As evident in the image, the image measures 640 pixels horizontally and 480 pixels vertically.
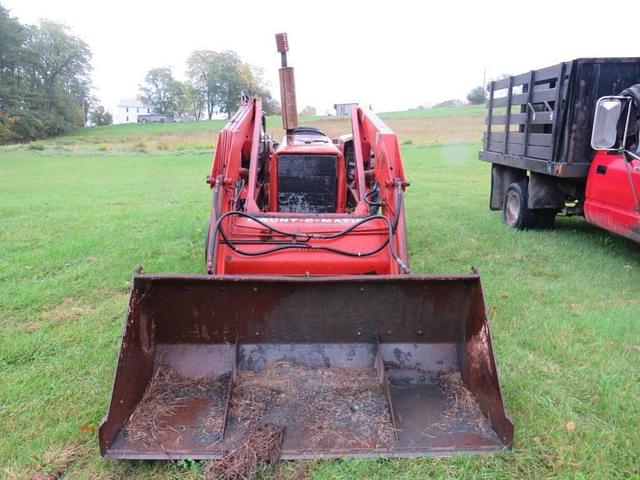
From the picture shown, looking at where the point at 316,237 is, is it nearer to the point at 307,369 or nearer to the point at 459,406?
the point at 307,369

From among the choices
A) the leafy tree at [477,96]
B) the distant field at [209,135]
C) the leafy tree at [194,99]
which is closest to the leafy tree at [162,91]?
the leafy tree at [194,99]

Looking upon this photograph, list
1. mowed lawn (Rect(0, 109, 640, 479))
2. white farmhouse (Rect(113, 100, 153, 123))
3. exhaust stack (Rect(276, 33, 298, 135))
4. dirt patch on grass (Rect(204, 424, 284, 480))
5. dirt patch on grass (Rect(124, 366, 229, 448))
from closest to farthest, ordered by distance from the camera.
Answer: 1. dirt patch on grass (Rect(204, 424, 284, 480))
2. mowed lawn (Rect(0, 109, 640, 479))
3. dirt patch on grass (Rect(124, 366, 229, 448))
4. exhaust stack (Rect(276, 33, 298, 135))
5. white farmhouse (Rect(113, 100, 153, 123))

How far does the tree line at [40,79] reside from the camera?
4856 centimetres

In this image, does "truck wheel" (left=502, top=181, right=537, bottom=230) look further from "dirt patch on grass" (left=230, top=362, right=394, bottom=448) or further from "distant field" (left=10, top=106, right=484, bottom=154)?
"distant field" (left=10, top=106, right=484, bottom=154)

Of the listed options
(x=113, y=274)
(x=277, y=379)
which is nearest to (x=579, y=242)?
(x=277, y=379)

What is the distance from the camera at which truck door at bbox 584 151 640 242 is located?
5270 millimetres

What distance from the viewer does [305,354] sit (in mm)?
3301

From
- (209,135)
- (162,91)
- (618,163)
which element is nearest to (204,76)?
(162,91)

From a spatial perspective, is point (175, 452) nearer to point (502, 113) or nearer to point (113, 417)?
point (113, 417)

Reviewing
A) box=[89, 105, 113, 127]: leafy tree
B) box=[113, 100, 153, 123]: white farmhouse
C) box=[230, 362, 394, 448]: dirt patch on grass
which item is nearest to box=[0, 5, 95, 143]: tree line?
box=[89, 105, 113, 127]: leafy tree

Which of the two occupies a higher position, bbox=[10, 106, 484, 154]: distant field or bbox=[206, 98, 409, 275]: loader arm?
bbox=[206, 98, 409, 275]: loader arm

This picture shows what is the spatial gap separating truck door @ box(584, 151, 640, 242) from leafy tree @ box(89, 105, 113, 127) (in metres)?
80.0

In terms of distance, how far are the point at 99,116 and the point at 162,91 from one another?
1180 cm

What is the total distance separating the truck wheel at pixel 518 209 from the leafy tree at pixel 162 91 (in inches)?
3109
